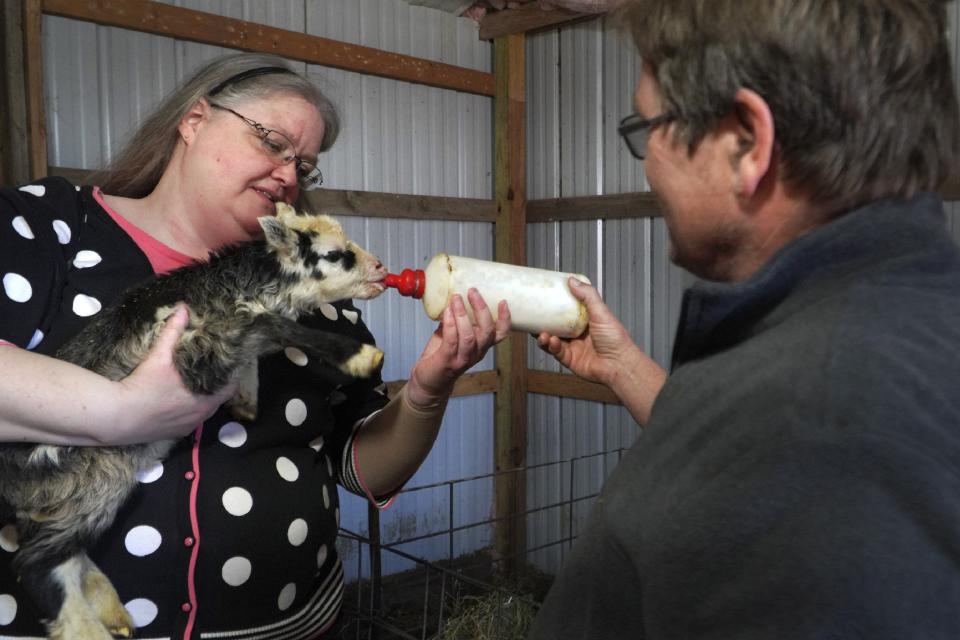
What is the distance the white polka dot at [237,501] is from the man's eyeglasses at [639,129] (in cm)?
113

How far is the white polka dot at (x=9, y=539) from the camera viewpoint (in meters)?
1.62

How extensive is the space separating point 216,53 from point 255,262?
11.3ft

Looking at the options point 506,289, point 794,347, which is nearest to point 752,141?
point 794,347

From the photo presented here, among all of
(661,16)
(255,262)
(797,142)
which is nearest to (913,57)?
(797,142)

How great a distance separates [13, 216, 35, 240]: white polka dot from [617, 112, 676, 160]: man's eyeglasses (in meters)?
1.21

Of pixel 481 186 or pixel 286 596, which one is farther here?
pixel 481 186

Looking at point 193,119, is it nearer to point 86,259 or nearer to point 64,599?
point 86,259

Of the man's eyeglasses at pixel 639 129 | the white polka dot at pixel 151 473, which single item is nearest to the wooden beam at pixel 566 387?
the white polka dot at pixel 151 473

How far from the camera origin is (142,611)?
1600 millimetres

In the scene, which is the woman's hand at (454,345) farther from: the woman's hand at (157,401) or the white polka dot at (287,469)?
the woman's hand at (157,401)

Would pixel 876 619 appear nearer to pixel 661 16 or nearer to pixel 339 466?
pixel 661 16

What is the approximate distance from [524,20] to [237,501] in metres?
5.12

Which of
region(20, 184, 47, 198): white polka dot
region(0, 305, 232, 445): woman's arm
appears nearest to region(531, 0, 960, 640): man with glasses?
region(0, 305, 232, 445): woman's arm

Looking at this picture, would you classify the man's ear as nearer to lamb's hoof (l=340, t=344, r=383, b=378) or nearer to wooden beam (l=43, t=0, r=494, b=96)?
lamb's hoof (l=340, t=344, r=383, b=378)
